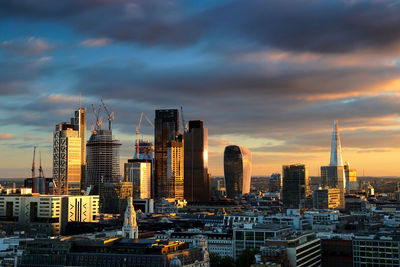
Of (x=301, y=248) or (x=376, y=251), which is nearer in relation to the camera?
(x=301, y=248)

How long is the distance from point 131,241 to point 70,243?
57.1 feet

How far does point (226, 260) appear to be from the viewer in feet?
629

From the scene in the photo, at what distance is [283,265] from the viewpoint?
163 metres

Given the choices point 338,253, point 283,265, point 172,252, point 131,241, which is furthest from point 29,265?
point 338,253

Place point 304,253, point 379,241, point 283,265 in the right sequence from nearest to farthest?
point 283,265, point 304,253, point 379,241

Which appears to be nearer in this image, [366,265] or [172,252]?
[172,252]

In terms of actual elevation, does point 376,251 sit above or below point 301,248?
below

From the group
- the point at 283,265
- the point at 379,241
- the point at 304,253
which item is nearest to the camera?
the point at 283,265

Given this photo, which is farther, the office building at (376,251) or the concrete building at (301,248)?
the office building at (376,251)

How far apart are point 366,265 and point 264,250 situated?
140 feet

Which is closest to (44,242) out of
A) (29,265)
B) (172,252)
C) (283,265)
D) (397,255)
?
(29,265)

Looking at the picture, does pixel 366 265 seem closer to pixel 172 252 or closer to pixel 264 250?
pixel 264 250

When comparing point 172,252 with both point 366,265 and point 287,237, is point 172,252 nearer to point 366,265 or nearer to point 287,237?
point 287,237

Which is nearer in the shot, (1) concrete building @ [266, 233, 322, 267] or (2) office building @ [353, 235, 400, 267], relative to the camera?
(1) concrete building @ [266, 233, 322, 267]
